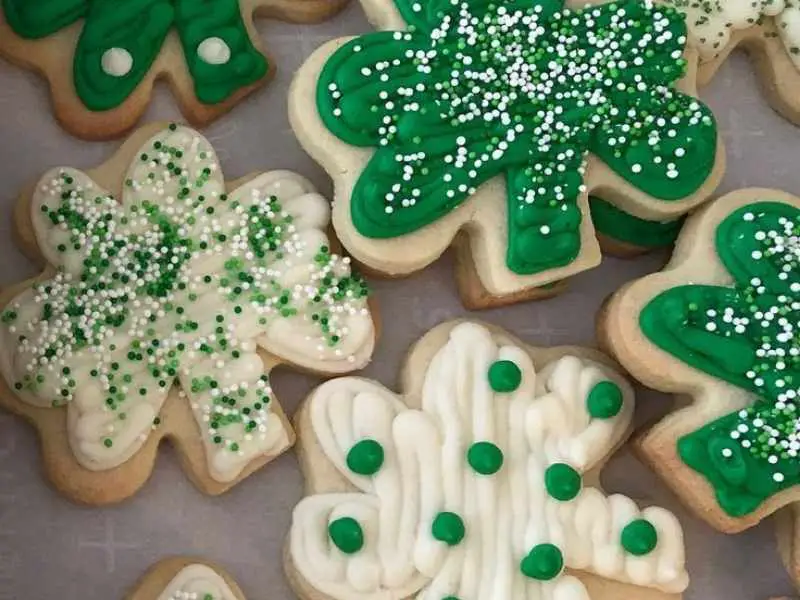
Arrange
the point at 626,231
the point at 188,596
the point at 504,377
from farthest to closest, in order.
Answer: the point at 626,231, the point at 504,377, the point at 188,596

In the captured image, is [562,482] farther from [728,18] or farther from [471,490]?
[728,18]

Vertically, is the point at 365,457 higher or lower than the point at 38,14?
lower

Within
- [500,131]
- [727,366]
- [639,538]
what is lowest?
[639,538]

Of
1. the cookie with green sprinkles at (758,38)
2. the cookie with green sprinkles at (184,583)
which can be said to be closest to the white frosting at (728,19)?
the cookie with green sprinkles at (758,38)

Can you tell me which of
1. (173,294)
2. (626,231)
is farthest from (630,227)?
(173,294)

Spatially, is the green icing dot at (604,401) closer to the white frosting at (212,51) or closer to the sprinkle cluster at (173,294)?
the sprinkle cluster at (173,294)

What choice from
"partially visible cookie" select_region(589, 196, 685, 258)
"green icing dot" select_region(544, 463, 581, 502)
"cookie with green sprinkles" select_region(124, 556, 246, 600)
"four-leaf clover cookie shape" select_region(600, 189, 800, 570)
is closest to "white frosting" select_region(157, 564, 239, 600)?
"cookie with green sprinkles" select_region(124, 556, 246, 600)

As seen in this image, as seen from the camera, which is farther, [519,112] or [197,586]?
[519,112]

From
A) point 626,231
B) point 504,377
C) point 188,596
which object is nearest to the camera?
point 188,596
